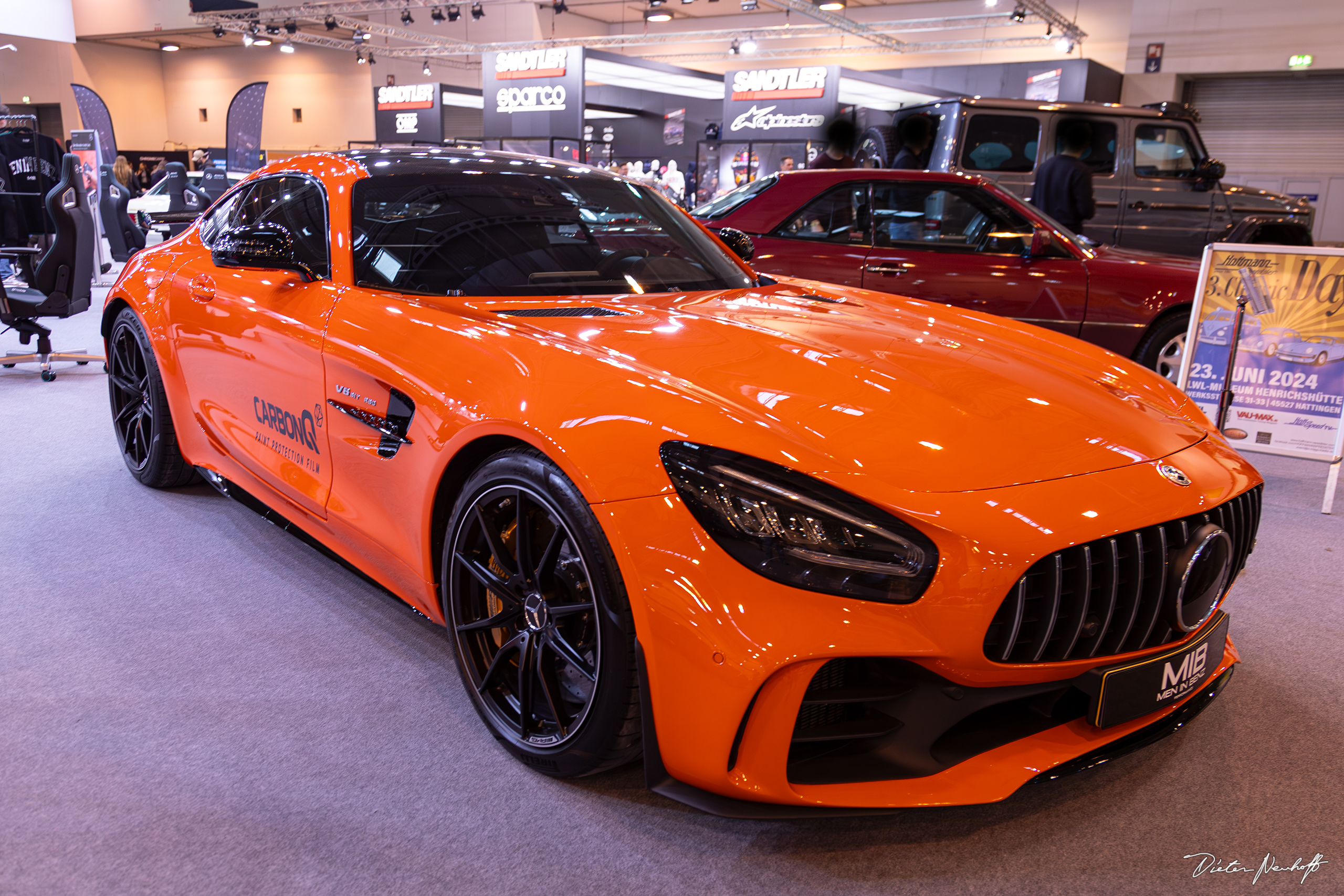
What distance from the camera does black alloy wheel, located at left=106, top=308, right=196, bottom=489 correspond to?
331 centimetres

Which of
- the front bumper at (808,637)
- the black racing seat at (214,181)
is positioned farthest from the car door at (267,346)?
the black racing seat at (214,181)

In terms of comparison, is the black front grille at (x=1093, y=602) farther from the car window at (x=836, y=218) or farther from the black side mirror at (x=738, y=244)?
the car window at (x=836, y=218)

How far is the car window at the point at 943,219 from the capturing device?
5.04 m

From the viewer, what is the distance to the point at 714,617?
4.61 ft

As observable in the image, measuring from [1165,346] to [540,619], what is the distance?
4421 mm

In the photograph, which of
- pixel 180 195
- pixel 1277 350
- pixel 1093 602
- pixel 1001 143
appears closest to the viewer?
pixel 1093 602

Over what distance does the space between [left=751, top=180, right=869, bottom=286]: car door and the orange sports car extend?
8.82 feet

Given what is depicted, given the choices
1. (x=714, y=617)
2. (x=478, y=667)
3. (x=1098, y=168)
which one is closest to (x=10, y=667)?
(x=478, y=667)

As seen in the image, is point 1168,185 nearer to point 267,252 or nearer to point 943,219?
point 943,219

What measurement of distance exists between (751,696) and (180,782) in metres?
1.19

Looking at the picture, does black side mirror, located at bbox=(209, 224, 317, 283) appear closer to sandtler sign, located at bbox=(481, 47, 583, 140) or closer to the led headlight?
the led headlight

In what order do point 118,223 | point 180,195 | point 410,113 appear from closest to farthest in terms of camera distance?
point 118,223, point 180,195, point 410,113

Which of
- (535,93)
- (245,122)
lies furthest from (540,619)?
(245,122)

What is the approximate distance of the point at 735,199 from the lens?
5637mm
